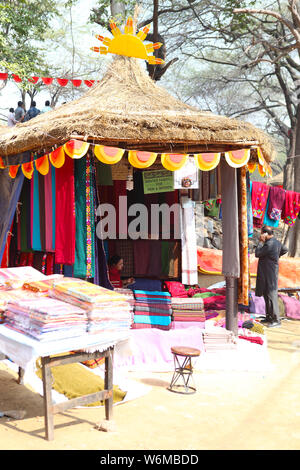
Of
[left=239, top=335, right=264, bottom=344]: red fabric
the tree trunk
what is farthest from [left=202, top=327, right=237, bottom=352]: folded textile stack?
the tree trunk

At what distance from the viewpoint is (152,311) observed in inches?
265

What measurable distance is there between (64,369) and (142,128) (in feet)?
10.3

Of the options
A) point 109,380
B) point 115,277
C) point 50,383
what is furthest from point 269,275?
point 50,383

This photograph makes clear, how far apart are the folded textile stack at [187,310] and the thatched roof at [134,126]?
2.28 meters

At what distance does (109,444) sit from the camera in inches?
141

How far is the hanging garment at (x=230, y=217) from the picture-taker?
21.0 ft

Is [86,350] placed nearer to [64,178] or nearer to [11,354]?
[11,354]

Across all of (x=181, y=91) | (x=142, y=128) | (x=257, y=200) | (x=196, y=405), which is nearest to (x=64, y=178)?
(x=142, y=128)

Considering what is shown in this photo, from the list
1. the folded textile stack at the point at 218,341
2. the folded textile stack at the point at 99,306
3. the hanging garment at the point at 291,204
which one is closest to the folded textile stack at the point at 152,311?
the folded textile stack at the point at 218,341

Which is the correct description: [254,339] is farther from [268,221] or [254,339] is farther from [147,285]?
[268,221]

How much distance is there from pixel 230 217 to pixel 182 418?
3101mm

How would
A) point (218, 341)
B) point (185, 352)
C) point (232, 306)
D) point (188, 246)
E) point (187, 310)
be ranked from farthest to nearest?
point (188, 246) → point (187, 310) → point (232, 306) → point (218, 341) → point (185, 352)

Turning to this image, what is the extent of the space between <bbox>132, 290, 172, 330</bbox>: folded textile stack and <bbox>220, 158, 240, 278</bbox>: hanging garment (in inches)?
40.9

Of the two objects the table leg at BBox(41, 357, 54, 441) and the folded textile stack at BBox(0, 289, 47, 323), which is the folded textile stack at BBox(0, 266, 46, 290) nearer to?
the folded textile stack at BBox(0, 289, 47, 323)
